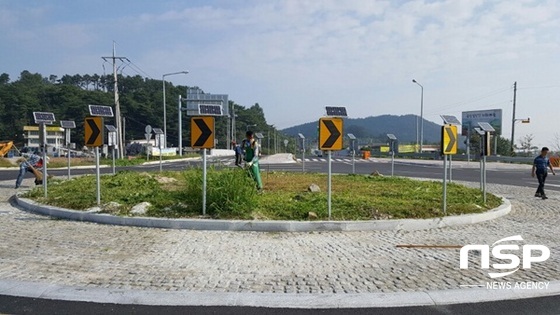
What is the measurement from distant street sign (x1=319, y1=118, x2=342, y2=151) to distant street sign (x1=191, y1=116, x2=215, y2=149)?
2.30 meters

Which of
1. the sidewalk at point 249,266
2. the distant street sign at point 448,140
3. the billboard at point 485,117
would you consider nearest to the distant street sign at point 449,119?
the distant street sign at point 448,140

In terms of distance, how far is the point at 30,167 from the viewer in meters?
15.2

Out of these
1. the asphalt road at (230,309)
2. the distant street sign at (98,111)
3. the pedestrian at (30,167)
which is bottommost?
the asphalt road at (230,309)

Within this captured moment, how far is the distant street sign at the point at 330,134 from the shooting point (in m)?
8.91

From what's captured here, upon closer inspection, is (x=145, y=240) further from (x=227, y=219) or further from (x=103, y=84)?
(x=103, y=84)

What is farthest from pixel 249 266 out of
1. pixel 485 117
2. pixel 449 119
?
pixel 485 117

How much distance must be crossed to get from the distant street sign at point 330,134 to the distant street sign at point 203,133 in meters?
2.30

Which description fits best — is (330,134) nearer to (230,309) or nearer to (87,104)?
(230,309)

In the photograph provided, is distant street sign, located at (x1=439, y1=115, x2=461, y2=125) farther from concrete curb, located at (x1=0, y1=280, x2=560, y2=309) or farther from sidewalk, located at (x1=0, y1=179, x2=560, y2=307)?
concrete curb, located at (x1=0, y1=280, x2=560, y2=309)

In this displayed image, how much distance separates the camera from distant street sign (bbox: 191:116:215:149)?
905 cm

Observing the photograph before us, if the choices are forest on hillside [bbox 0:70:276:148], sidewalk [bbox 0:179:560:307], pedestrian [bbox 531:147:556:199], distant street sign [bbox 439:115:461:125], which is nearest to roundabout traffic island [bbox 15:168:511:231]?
sidewalk [bbox 0:179:560:307]

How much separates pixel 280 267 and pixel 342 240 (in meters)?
1.97

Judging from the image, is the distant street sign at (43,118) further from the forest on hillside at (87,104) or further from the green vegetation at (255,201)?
the forest on hillside at (87,104)

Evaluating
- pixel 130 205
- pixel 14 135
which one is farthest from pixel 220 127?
pixel 130 205
